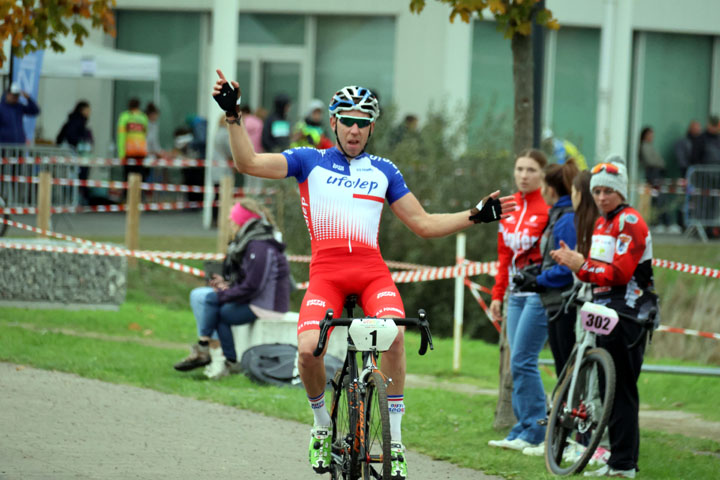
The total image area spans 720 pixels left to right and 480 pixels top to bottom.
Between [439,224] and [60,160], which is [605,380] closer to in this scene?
[439,224]

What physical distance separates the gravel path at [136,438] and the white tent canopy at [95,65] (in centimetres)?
1281

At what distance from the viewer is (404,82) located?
25.4 metres

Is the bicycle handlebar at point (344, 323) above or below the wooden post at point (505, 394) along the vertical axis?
above

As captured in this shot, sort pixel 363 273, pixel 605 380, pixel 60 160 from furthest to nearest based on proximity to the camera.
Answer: pixel 60 160 < pixel 605 380 < pixel 363 273

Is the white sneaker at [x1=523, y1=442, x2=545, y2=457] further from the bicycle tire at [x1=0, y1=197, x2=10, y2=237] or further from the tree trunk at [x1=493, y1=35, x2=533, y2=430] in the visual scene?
the bicycle tire at [x1=0, y1=197, x2=10, y2=237]

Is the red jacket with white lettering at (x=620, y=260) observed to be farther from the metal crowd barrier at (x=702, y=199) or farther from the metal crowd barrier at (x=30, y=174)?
the metal crowd barrier at (x=702, y=199)

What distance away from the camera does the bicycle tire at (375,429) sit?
5.66 metres

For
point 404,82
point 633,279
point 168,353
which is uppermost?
point 404,82

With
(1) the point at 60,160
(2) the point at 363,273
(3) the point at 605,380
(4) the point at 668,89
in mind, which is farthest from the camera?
(4) the point at 668,89

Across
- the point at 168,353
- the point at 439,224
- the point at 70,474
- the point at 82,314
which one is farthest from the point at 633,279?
the point at 82,314

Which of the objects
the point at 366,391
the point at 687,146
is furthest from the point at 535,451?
the point at 687,146

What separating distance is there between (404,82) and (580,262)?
1846cm

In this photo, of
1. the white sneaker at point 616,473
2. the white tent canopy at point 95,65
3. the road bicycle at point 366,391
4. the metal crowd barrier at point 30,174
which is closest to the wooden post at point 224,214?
the metal crowd barrier at point 30,174

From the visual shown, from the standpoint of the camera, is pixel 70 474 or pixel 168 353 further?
pixel 168 353
